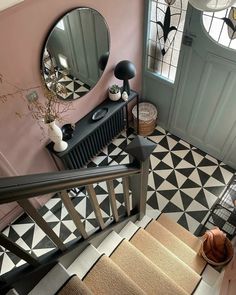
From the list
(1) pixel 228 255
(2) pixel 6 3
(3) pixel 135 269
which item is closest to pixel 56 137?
(2) pixel 6 3

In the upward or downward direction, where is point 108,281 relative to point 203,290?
upward

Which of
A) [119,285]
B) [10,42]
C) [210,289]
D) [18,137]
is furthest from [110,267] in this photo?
[10,42]

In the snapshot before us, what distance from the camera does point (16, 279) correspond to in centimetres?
117

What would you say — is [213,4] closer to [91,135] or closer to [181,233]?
[91,135]

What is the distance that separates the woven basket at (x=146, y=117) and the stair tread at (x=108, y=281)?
2.37 metres

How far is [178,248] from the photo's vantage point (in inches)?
94.0

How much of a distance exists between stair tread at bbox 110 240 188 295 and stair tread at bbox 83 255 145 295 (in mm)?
265

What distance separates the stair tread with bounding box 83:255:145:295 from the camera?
4.76 ft

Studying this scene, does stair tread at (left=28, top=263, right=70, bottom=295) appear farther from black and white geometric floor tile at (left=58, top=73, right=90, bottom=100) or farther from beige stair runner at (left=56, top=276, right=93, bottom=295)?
black and white geometric floor tile at (left=58, top=73, right=90, bottom=100)

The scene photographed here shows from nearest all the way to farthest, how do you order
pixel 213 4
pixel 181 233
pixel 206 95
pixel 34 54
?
1. pixel 213 4
2. pixel 34 54
3. pixel 181 233
4. pixel 206 95

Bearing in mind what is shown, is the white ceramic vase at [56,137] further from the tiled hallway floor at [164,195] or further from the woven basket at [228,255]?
the woven basket at [228,255]

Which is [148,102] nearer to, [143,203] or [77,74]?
[77,74]

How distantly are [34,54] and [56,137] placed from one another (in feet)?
2.66

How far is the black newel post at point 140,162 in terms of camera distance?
4.60ft
